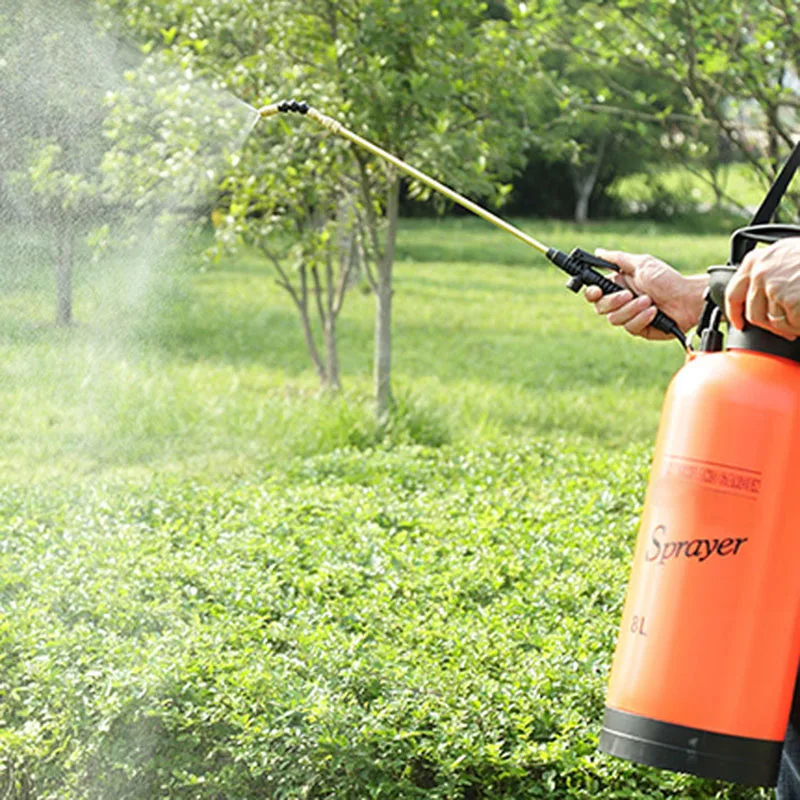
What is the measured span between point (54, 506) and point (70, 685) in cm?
170

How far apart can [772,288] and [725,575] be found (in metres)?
0.43

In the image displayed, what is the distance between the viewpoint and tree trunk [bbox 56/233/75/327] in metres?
3.91

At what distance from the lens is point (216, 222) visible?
750 centimetres

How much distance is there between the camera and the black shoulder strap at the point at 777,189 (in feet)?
6.74

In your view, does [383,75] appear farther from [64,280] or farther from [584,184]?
[584,184]

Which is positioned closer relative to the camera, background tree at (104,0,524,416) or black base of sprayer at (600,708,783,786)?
black base of sprayer at (600,708,783,786)

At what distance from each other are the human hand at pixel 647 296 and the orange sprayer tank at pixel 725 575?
0.49 meters

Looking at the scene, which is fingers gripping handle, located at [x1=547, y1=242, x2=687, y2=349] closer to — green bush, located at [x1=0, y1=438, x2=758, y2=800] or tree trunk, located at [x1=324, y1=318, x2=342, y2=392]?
green bush, located at [x1=0, y1=438, x2=758, y2=800]

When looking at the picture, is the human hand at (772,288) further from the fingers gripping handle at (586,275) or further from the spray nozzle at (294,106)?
the spray nozzle at (294,106)

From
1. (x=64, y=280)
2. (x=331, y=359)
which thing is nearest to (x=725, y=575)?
(x=64, y=280)

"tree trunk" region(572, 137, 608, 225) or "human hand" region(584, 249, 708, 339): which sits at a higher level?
"tree trunk" region(572, 137, 608, 225)

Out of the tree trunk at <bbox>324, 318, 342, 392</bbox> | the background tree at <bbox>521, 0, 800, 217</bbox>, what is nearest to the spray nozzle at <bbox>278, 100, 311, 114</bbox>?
the background tree at <bbox>521, 0, 800, 217</bbox>

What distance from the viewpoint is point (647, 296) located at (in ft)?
8.13

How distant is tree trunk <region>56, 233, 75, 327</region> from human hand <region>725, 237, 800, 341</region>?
2.43m
